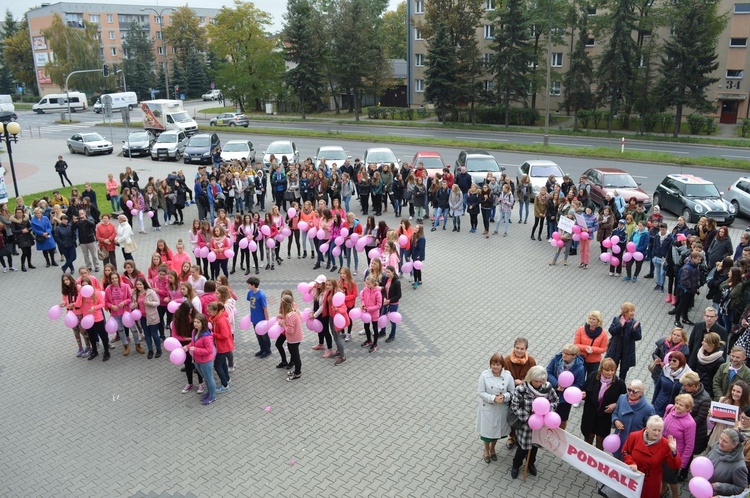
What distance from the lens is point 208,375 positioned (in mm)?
9156

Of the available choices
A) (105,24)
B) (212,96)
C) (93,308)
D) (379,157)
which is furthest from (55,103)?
(93,308)

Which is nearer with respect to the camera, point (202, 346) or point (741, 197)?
point (202, 346)

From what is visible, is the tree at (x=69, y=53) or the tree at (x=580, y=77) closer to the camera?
the tree at (x=580, y=77)

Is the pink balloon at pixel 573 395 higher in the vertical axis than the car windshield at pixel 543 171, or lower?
lower

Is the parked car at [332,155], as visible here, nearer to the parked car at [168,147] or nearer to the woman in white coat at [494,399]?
the parked car at [168,147]

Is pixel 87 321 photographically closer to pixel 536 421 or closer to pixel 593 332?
pixel 536 421

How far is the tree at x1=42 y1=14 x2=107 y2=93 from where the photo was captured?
72.2 meters

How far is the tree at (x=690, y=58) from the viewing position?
130ft

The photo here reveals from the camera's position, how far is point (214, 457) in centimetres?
807

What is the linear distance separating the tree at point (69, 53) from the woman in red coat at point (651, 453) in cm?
8083

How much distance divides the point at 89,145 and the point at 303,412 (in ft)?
113

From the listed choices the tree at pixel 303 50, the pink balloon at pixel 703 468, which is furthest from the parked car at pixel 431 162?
the tree at pixel 303 50

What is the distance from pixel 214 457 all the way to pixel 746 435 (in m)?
6.58

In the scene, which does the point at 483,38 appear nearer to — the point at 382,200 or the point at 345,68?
the point at 345,68
